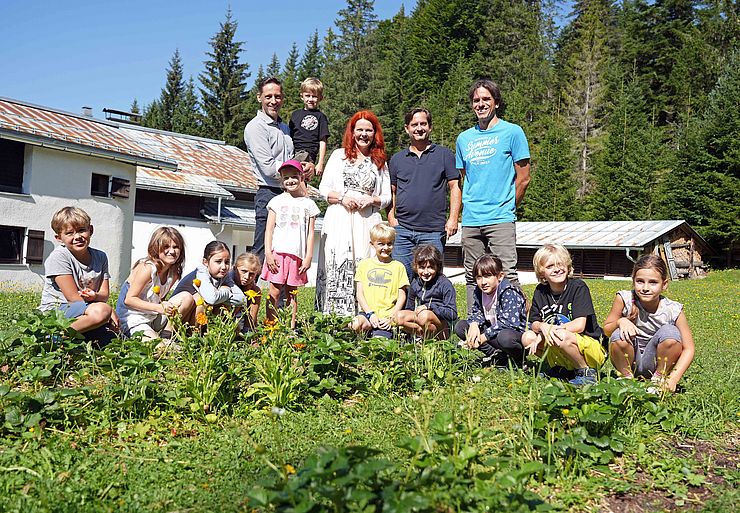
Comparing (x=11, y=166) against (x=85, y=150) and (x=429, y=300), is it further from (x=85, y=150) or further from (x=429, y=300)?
→ (x=429, y=300)

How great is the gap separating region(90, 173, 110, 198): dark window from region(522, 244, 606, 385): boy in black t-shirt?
1847cm

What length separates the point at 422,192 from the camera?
5637 millimetres

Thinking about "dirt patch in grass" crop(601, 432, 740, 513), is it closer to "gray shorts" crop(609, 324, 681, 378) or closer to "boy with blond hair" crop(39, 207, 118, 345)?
"gray shorts" crop(609, 324, 681, 378)

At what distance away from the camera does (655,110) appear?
4716 cm

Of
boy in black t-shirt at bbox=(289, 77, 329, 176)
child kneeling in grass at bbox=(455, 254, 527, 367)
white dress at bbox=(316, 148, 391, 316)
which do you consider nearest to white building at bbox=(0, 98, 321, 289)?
boy in black t-shirt at bbox=(289, 77, 329, 176)

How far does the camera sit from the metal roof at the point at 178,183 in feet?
76.8

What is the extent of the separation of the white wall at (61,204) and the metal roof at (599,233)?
15.1 meters

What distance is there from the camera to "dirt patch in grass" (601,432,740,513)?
2502 mm

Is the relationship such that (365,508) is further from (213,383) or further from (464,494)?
(213,383)

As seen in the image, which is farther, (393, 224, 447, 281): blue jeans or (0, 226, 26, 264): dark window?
(0, 226, 26, 264): dark window

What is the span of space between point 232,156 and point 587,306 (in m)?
28.9

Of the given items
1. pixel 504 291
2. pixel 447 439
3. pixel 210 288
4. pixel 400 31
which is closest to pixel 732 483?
pixel 447 439

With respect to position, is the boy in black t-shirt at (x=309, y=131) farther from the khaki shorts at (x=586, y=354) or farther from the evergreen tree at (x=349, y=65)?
the evergreen tree at (x=349, y=65)

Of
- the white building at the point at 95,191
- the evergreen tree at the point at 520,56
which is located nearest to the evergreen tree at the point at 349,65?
the evergreen tree at the point at 520,56
